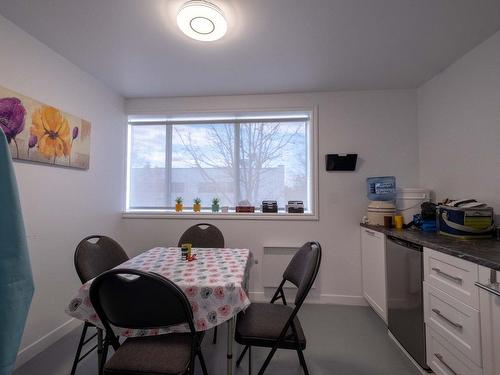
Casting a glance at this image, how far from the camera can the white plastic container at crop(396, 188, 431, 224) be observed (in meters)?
2.36

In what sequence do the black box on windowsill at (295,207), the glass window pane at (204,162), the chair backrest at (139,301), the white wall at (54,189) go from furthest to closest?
the glass window pane at (204,162) → the black box on windowsill at (295,207) → the white wall at (54,189) → the chair backrest at (139,301)

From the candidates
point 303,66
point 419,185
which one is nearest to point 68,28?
point 303,66

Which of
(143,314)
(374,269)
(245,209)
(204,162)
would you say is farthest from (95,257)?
(374,269)

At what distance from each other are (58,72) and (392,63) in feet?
10.1

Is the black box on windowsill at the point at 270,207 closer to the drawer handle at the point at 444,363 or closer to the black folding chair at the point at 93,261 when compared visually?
the black folding chair at the point at 93,261

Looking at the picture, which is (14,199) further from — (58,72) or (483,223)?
(483,223)

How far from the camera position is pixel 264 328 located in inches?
54.4

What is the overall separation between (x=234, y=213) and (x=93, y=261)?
155cm

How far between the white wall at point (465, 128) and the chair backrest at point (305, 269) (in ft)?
4.98

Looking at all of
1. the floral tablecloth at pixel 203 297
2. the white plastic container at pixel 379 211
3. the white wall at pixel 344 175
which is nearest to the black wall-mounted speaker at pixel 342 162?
the white wall at pixel 344 175

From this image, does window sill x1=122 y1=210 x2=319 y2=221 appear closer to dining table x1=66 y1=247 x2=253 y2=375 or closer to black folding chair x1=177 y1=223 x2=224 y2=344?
black folding chair x1=177 y1=223 x2=224 y2=344

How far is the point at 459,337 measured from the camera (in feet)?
4.19

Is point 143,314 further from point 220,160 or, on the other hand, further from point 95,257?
point 220,160

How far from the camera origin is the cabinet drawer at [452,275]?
3.94 feet
